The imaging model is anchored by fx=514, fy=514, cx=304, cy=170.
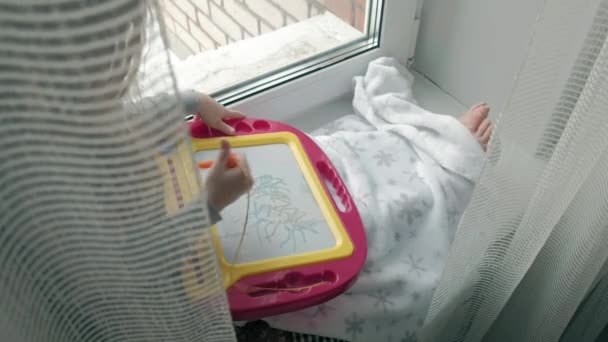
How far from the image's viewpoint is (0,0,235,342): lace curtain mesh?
20cm

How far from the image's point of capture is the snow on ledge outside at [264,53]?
2.87ft

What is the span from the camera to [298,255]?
620 mm

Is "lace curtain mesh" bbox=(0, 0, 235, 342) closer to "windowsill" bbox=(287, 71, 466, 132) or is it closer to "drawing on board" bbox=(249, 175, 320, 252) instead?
"drawing on board" bbox=(249, 175, 320, 252)

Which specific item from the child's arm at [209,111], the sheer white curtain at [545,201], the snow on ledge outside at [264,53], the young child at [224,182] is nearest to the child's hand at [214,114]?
the child's arm at [209,111]

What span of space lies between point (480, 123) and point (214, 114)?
420 mm

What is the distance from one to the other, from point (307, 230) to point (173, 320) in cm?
33

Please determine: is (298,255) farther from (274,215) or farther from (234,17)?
(234,17)

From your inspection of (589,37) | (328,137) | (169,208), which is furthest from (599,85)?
(328,137)

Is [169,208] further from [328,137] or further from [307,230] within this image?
[328,137]

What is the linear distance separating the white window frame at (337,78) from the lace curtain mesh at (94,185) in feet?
1.73

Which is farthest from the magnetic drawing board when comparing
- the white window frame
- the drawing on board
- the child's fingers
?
the child's fingers

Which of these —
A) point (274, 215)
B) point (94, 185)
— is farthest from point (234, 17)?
point (94, 185)

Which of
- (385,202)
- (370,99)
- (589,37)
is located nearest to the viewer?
(589,37)

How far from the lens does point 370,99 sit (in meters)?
0.89
